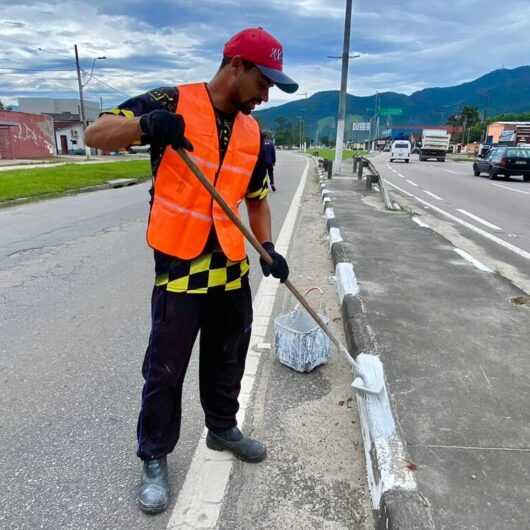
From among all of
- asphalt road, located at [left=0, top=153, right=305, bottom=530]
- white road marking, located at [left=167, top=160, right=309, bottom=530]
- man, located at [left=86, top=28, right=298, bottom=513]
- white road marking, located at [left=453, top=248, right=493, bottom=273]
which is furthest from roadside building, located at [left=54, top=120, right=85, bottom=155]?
man, located at [left=86, top=28, right=298, bottom=513]

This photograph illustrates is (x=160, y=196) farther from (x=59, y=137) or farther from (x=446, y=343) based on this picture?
(x=59, y=137)

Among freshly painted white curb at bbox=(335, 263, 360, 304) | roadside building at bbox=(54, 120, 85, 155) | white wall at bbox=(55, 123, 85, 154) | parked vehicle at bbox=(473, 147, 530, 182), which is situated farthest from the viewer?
white wall at bbox=(55, 123, 85, 154)

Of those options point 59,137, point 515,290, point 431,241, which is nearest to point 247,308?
point 515,290

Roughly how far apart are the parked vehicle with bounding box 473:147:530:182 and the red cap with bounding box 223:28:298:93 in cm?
2098

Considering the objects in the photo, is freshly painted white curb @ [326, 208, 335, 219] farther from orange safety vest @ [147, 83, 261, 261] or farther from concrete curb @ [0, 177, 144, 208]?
concrete curb @ [0, 177, 144, 208]

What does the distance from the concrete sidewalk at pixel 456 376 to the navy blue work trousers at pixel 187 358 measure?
958 millimetres

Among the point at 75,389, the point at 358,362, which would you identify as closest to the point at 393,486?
the point at 358,362

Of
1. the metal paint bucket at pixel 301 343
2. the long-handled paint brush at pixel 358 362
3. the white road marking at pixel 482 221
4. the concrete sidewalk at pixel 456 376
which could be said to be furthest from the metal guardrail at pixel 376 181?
the long-handled paint brush at pixel 358 362

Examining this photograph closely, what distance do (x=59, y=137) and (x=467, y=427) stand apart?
50.9 meters

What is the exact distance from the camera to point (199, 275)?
196cm

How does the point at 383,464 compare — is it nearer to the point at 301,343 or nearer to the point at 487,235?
the point at 301,343

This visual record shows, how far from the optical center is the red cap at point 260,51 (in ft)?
5.72

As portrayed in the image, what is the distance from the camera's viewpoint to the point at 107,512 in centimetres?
203

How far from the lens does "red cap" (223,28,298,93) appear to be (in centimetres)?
174
